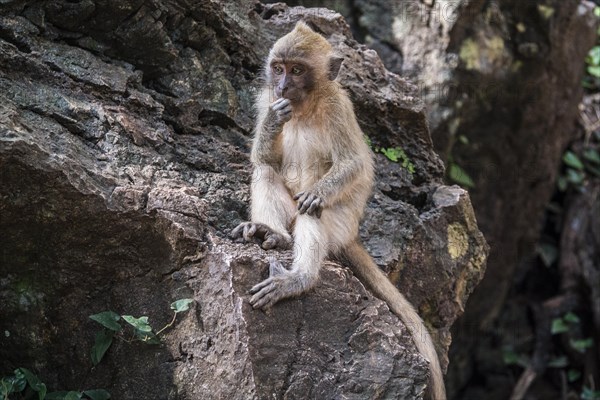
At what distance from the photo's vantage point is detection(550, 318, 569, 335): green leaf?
1177cm

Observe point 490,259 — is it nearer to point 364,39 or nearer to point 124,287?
point 364,39

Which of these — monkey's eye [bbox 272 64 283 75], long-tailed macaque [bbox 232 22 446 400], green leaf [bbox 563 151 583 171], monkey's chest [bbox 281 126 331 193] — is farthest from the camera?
green leaf [bbox 563 151 583 171]

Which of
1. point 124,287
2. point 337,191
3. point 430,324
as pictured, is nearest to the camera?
point 124,287

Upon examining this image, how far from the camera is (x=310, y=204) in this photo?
5996 mm

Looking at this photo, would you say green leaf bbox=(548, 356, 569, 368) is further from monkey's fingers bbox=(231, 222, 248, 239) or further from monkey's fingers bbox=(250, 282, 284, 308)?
monkey's fingers bbox=(250, 282, 284, 308)

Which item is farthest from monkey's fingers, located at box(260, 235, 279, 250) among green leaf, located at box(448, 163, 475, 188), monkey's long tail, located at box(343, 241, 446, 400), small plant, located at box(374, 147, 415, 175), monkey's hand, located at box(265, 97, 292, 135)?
green leaf, located at box(448, 163, 475, 188)

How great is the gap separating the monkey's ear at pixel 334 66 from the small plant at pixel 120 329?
2300mm

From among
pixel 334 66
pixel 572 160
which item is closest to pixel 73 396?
pixel 334 66

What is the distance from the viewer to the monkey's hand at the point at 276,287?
528 centimetres

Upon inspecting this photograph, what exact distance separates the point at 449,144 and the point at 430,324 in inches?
145

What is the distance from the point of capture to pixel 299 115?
6.53 m

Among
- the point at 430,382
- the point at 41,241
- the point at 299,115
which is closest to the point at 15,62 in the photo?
the point at 41,241

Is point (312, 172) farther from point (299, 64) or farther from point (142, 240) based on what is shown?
point (142, 240)

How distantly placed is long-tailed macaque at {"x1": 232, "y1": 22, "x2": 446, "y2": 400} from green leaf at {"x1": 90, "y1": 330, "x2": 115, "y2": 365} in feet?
3.82
